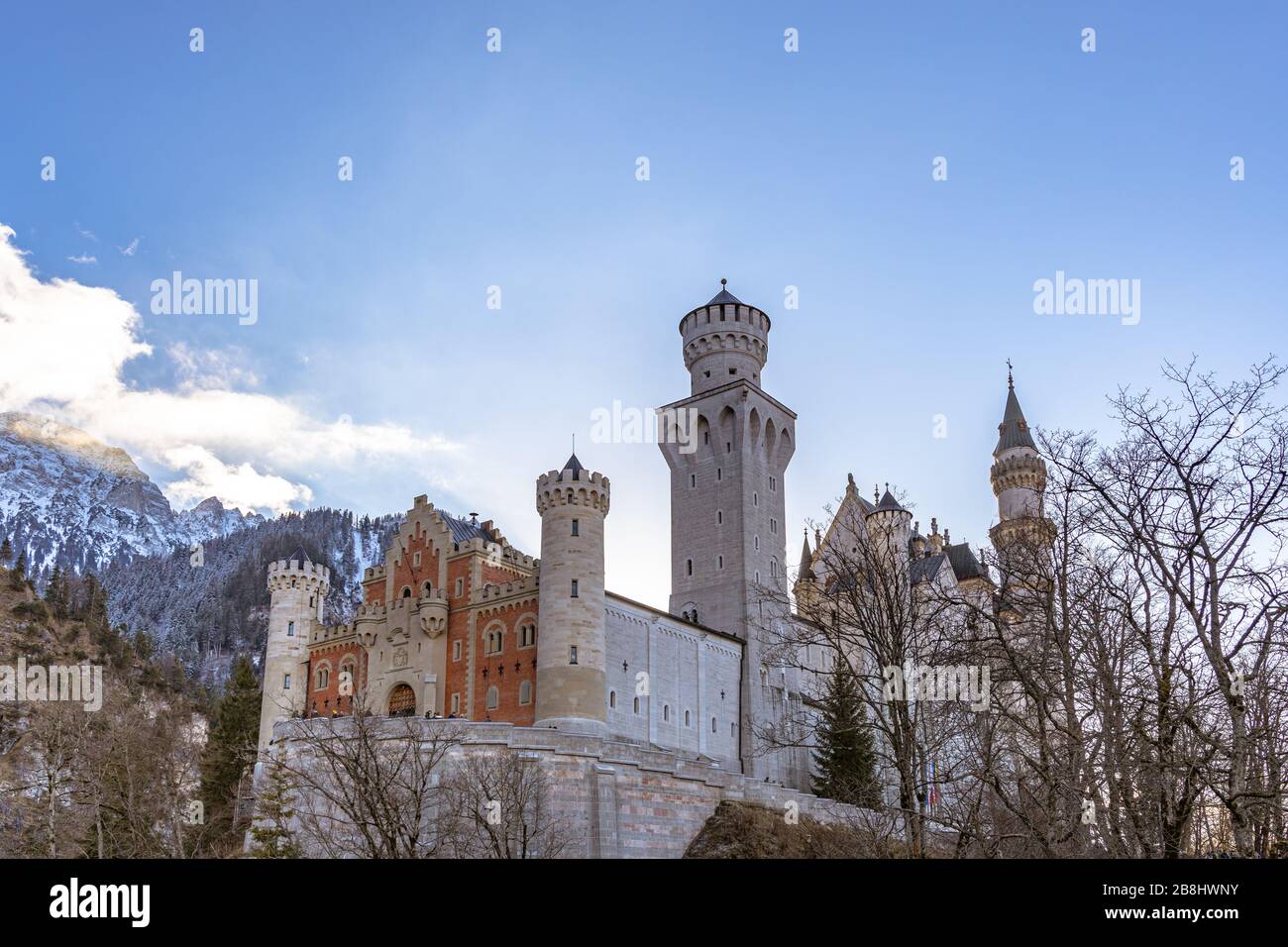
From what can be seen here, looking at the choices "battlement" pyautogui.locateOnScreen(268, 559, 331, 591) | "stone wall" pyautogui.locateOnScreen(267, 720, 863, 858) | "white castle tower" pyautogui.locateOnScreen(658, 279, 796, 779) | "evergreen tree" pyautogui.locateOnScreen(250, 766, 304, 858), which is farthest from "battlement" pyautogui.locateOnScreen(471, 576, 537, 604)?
"white castle tower" pyautogui.locateOnScreen(658, 279, 796, 779)

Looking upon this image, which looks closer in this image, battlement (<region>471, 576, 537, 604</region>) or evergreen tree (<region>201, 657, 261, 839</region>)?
battlement (<region>471, 576, 537, 604</region>)

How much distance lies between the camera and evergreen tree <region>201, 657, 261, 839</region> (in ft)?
184

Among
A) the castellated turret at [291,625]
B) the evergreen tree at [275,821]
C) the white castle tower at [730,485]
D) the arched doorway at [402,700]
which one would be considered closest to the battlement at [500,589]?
the arched doorway at [402,700]

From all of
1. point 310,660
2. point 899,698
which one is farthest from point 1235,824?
point 310,660

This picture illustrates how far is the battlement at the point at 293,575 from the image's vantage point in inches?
2611

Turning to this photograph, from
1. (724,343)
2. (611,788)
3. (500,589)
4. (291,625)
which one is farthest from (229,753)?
(724,343)

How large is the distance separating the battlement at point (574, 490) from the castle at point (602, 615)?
9 centimetres

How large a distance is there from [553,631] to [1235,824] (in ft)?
127

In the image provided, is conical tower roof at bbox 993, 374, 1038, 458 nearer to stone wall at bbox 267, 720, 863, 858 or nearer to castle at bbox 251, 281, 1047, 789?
castle at bbox 251, 281, 1047, 789

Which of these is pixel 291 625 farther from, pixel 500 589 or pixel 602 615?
pixel 602 615

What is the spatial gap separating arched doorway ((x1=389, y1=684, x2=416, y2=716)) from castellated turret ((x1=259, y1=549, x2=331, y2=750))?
865 cm

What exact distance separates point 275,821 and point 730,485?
3782 cm
